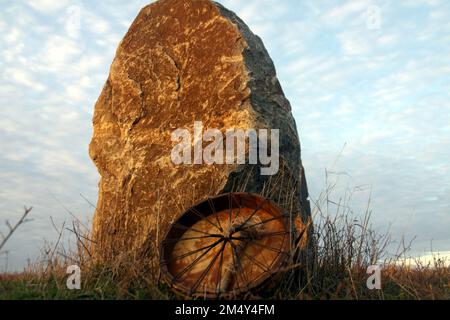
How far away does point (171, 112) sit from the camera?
19.2 feet

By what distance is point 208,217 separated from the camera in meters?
4.59

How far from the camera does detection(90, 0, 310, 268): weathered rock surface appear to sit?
5395 mm

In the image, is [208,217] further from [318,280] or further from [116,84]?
[116,84]

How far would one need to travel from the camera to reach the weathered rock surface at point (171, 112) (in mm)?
5395

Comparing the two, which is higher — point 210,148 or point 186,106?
point 186,106

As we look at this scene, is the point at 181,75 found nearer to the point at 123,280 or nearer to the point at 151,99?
the point at 151,99

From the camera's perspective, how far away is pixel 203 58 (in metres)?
5.83
